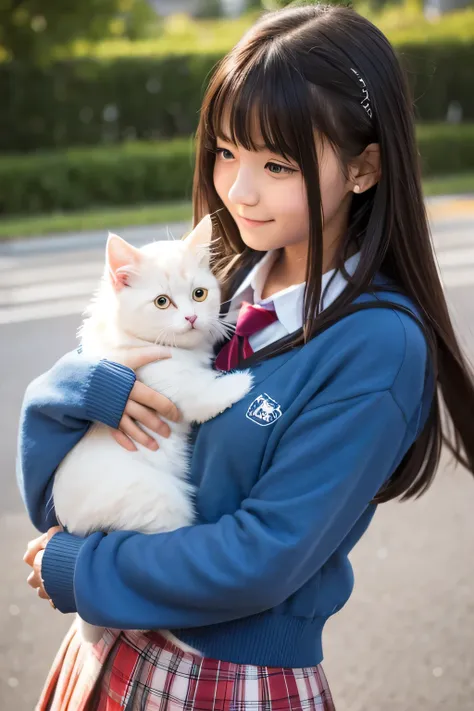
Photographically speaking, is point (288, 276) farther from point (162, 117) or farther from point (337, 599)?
point (162, 117)

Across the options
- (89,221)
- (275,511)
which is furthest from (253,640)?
(89,221)

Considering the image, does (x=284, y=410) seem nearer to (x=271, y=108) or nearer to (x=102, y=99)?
(x=271, y=108)

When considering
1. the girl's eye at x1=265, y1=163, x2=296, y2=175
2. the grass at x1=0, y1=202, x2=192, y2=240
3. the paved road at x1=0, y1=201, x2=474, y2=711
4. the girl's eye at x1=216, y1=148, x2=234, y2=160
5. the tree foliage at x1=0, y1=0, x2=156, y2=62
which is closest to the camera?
the girl's eye at x1=265, y1=163, x2=296, y2=175

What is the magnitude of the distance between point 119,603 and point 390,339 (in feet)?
2.10

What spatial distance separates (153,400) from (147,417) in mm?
36

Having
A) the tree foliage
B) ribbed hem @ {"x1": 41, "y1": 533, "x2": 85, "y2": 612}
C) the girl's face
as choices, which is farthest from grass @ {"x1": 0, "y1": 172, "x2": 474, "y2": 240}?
ribbed hem @ {"x1": 41, "y1": 533, "x2": 85, "y2": 612}

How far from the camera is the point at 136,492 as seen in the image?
165 centimetres

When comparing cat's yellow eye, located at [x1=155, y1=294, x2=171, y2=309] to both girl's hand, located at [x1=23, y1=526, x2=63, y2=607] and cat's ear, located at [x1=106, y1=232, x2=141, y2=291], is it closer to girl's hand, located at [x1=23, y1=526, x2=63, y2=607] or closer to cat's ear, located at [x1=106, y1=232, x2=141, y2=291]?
cat's ear, located at [x1=106, y1=232, x2=141, y2=291]

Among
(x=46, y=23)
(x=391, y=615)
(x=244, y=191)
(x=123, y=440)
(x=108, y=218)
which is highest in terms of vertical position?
(x=244, y=191)

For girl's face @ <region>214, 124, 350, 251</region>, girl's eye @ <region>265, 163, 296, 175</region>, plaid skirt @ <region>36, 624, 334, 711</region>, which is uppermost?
girl's eye @ <region>265, 163, 296, 175</region>

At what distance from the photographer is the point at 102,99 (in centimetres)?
1609

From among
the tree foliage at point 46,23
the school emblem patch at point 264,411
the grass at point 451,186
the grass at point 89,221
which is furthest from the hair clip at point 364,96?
the tree foliage at point 46,23

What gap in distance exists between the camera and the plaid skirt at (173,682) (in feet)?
5.09

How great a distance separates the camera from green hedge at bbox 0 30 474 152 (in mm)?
15609
